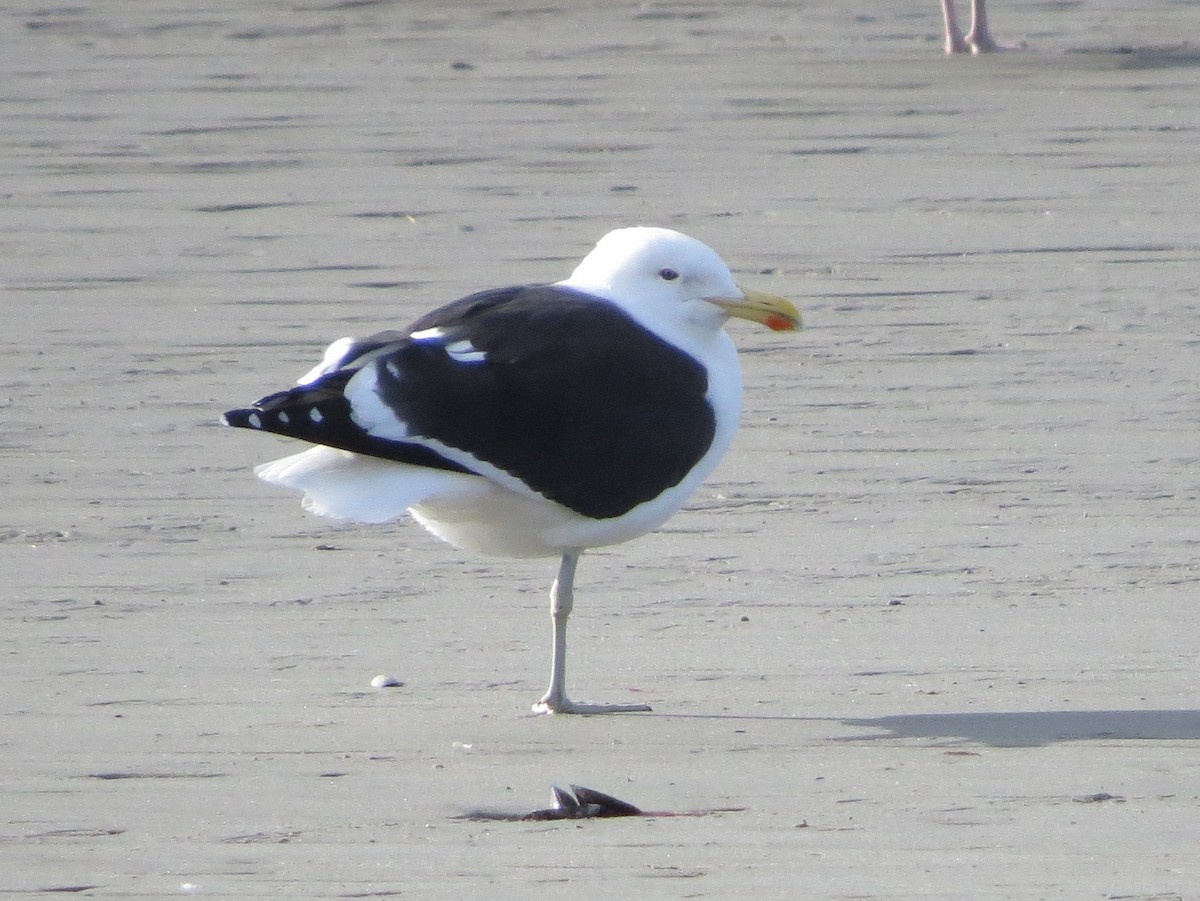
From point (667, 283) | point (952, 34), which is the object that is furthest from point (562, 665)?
point (952, 34)

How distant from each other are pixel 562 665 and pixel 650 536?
4.21 ft

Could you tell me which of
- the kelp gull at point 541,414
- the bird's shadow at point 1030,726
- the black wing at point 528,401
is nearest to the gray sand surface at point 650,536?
the bird's shadow at point 1030,726

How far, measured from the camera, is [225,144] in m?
11.6

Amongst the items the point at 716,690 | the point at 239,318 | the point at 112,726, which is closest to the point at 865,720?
the point at 716,690

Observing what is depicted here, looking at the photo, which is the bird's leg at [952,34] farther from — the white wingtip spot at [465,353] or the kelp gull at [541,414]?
the white wingtip spot at [465,353]

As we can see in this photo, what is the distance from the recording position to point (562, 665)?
495 cm

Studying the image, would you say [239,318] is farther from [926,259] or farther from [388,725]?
[388,725]

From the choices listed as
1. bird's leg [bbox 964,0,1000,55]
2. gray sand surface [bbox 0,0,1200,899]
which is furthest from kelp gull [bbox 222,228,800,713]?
bird's leg [bbox 964,0,1000,55]

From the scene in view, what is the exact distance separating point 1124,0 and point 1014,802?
1259 centimetres

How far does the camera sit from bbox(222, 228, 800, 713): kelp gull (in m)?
4.78

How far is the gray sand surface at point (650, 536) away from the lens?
4000 millimetres

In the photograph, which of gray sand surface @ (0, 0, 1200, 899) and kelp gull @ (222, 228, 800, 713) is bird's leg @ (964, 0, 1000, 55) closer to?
gray sand surface @ (0, 0, 1200, 899)

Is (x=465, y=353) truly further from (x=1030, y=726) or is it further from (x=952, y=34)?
(x=952, y=34)

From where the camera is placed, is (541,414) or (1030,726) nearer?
(1030,726)
